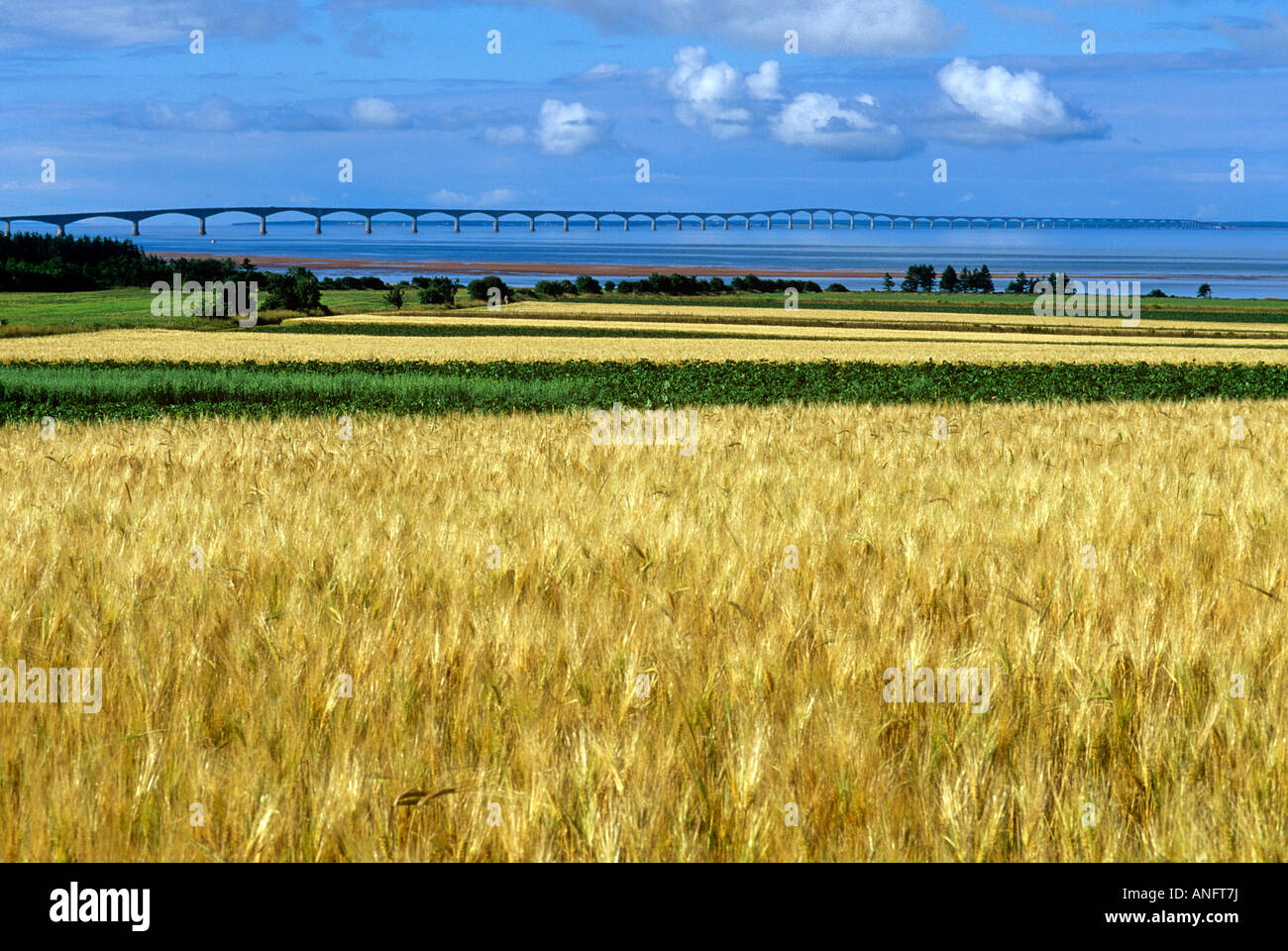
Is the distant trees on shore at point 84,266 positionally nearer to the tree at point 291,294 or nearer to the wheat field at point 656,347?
the tree at point 291,294

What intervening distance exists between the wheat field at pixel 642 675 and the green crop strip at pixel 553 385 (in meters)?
19.9

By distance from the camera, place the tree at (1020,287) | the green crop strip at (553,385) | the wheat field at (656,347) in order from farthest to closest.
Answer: the tree at (1020,287) → the wheat field at (656,347) → the green crop strip at (553,385)

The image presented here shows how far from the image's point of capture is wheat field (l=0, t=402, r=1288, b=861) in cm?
259

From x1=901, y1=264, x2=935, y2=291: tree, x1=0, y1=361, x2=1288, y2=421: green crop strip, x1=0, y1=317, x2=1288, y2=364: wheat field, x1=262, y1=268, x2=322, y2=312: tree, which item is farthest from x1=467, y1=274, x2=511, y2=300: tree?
x1=0, y1=361, x2=1288, y2=421: green crop strip

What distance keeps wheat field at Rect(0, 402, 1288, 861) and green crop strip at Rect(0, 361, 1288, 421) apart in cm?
1991

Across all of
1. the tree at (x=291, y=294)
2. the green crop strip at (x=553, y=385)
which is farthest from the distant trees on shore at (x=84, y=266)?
the green crop strip at (x=553, y=385)

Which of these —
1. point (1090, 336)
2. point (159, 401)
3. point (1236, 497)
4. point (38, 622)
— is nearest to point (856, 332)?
point (1090, 336)

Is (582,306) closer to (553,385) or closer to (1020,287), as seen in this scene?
(1020,287)

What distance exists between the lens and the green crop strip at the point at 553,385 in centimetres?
2873

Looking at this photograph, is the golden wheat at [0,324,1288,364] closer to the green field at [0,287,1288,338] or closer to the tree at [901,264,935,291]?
the green field at [0,287,1288,338]

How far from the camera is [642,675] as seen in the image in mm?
3461

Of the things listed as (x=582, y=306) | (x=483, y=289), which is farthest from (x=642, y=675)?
(x=483, y=289)

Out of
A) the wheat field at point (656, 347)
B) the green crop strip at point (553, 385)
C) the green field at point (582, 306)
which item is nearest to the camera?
the green crop strip at point (553, 385)

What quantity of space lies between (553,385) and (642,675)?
29192mm
